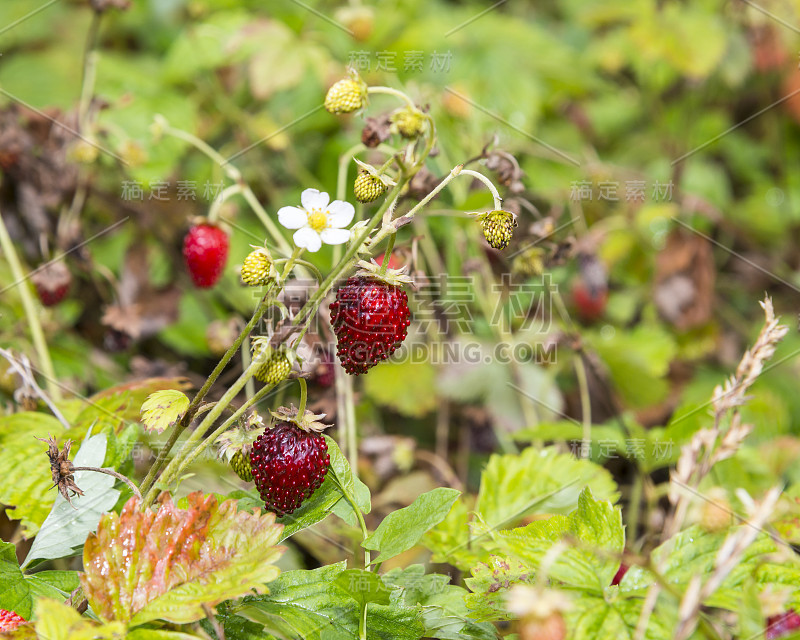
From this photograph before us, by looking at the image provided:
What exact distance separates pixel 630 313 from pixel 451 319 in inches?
28.7

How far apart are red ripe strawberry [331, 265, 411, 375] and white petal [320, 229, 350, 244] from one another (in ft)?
0.18

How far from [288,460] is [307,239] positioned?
0.26 metres

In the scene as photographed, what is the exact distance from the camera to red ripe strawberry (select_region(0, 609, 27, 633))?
2.53ft

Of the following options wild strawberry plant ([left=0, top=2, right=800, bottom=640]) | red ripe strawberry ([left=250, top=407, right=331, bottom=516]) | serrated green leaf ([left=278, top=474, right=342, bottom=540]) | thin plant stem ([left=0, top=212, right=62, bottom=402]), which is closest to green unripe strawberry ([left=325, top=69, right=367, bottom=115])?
wild strawberry plant ([left=0, top=2, right=800, bottom=640])

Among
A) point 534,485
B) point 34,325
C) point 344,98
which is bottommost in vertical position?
point 534,485

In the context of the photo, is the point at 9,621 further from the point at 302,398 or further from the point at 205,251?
the point at 205,251

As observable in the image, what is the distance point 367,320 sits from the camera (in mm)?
802

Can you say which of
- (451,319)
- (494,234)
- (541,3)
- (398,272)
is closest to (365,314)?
(398,272)

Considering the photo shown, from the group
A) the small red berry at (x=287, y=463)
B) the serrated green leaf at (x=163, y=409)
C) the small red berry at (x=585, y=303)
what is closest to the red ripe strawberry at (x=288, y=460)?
the small red berry at (x=287, y=463)

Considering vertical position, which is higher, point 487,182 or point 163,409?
point 487,182

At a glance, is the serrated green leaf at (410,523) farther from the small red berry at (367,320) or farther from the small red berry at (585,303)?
the small red berry at (585,303)

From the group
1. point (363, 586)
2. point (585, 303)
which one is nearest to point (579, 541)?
point (363, 586)

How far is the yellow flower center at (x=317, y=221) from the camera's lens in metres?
0.82

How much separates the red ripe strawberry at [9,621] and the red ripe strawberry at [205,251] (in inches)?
27.2
